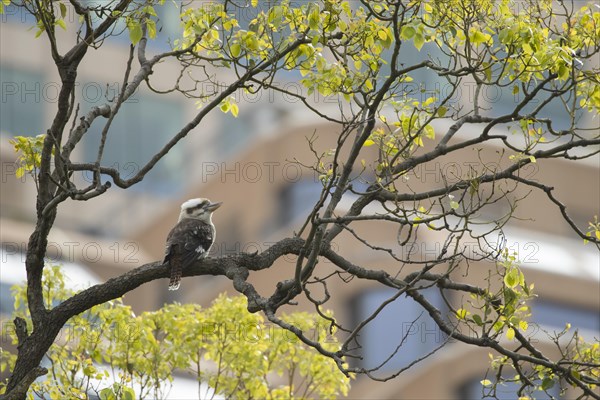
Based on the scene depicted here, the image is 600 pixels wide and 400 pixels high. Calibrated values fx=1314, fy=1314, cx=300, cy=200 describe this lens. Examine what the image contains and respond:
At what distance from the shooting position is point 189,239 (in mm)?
13039

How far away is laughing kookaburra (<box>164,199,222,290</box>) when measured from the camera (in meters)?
11.9

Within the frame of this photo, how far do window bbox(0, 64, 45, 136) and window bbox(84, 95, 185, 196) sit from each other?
2.10 metres

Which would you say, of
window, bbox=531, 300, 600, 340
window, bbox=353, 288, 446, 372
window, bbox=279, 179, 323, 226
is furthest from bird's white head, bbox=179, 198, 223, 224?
window, bbox=279, 179, 323, 226

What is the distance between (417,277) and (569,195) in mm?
26883

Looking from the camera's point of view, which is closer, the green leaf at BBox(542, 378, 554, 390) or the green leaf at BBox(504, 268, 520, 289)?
the green leaf at BBox(504, 268, 520, 289)

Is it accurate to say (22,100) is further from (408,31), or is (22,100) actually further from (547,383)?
(547,383)

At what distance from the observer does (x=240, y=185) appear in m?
39.8

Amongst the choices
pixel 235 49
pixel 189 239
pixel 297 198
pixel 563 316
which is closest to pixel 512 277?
pixel 235 49

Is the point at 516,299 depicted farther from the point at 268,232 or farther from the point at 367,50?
Answer: the point at 268,232

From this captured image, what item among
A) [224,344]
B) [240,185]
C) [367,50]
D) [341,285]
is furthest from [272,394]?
[240,185]

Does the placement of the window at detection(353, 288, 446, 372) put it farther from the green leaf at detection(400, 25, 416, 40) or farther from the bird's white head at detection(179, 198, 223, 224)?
the green leaf at detection(400, 25, 416, 40)

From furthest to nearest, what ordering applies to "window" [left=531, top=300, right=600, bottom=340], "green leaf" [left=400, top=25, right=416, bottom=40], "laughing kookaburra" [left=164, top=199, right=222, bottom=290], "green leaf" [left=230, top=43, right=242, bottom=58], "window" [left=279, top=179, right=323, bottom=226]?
"window" [left=279, top=179, right=323, bottom=226]
"window" [left=531, top=300, right=600, bottom=340]
"laughing kookaburra" [left=164, top=199, right=222, bottom=290]
"green leaf" [left=230, top=43, right=242, bottom=58]
"green leaf" [left=400, top=25, right=416, bottom=40]

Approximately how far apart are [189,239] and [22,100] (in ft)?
127

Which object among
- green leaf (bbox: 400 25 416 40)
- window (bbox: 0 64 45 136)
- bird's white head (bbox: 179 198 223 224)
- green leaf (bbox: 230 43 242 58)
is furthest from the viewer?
window (bbox: 0 64 45 136)
